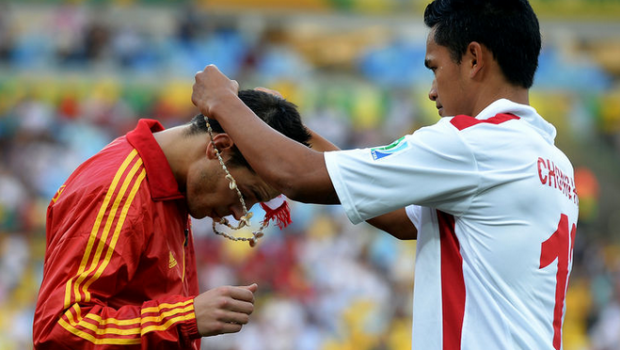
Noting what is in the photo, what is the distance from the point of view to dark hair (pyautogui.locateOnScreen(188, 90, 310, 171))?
333 cm

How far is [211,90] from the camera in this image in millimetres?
2846

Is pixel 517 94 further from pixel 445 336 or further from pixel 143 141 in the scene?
pixel 143 141

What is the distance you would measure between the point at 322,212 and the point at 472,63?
9.78 metres

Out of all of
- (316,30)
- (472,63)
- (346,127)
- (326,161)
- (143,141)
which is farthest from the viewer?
(316,30)

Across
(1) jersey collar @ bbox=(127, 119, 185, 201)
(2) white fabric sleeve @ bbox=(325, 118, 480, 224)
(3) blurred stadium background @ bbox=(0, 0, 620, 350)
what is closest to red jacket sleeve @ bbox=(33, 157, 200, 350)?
(1) jersey collar @ bbox=(127, 119, 185, 201)

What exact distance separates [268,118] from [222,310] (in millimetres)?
796

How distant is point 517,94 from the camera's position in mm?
2848

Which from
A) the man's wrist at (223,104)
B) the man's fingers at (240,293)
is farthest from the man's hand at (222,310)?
the man's wrist at (223,104)

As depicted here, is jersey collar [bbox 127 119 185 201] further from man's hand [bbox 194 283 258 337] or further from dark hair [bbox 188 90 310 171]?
man's hand [bbox 194 283 258 337]

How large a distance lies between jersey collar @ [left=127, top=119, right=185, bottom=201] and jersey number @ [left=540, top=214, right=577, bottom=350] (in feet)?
4.66

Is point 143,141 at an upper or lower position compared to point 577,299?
lower

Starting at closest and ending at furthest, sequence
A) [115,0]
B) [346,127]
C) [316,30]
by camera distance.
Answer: [346,127], [115,0], [316,30]

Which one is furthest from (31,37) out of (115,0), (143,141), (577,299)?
(143,141)

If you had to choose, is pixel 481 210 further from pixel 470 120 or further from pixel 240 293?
pixel 240 293
